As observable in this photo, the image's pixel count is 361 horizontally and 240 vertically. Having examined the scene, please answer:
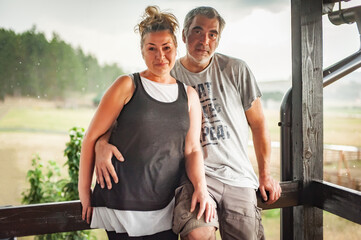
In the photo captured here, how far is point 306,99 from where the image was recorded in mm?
2219

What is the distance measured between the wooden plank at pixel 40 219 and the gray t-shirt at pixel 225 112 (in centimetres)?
68

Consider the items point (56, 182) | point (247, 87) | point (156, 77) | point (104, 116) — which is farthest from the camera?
point (56, 182)

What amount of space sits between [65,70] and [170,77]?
8.38 feet

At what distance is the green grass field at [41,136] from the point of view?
3951 millimetres

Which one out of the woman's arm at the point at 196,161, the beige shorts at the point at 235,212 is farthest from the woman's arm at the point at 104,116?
the beige shorts at the point at 235,212

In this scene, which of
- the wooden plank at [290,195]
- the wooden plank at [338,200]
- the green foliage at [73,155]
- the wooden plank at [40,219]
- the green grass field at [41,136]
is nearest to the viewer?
the wooden plank at [40,219]

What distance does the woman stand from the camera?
1579 mm

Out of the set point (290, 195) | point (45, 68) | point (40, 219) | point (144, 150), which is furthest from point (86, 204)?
point (45, 68)

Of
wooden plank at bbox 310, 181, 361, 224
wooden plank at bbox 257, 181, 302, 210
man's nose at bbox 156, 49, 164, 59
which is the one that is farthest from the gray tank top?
wooden plank at bbox 310, 181, 361, 224

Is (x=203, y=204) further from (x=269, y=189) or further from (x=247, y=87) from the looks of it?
(x=247, y=87)

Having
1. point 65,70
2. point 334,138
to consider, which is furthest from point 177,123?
point 334,138

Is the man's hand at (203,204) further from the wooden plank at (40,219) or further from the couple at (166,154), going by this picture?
the wooden plank at (40,219)

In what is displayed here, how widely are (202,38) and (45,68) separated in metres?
2.54

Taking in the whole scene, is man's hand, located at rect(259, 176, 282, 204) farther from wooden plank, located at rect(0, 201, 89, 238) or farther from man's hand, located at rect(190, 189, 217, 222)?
wooden plank, located at rect(0, 201, 89, 238)
